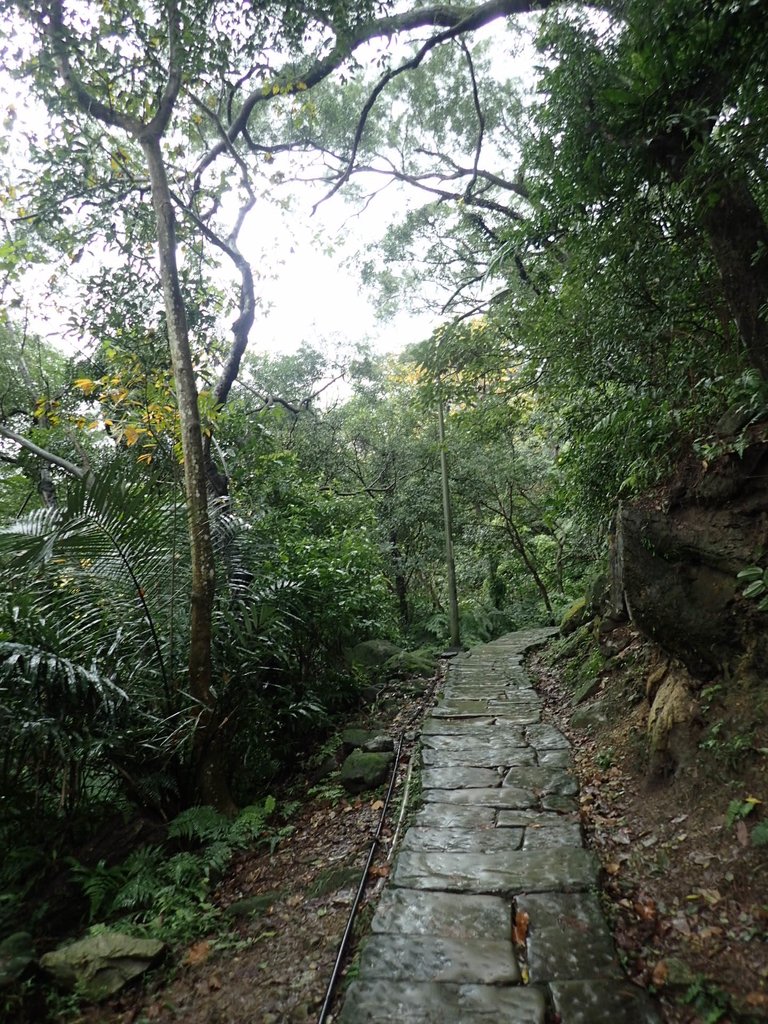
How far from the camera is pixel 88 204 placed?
5.72 metres

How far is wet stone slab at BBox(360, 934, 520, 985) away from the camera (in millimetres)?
2326

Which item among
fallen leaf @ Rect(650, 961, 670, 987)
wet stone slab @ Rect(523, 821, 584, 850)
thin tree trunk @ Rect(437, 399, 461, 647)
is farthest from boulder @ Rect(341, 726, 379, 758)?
Result: thin tree trunk @ Rect(437, 399, 461, 647)

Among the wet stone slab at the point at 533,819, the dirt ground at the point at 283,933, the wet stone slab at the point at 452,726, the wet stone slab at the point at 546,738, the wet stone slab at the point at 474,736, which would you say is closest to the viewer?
the dirt ground at the point at 283,933

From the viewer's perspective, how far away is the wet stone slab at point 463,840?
330 cm

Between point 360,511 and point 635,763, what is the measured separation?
7124 mm

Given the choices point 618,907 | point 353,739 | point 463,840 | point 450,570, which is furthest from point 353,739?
point 450,570

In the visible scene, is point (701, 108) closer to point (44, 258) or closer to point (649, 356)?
point (649, 356)

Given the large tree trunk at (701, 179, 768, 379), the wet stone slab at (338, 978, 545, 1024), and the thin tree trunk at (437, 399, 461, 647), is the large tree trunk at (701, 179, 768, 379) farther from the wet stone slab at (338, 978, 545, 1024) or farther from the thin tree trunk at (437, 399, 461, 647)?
the thin tree trunk at (437, 399, 461, 647)

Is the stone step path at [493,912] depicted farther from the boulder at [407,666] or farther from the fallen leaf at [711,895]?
the boulder at [407,666]

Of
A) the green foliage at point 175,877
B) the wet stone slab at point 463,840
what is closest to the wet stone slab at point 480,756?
the wet stone slab at point 463,840

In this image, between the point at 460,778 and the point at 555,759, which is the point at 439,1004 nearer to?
the point at 460,778

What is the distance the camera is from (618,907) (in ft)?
8.80

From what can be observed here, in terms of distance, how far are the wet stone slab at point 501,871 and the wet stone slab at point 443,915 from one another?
3.3 inches

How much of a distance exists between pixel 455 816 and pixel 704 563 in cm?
234
